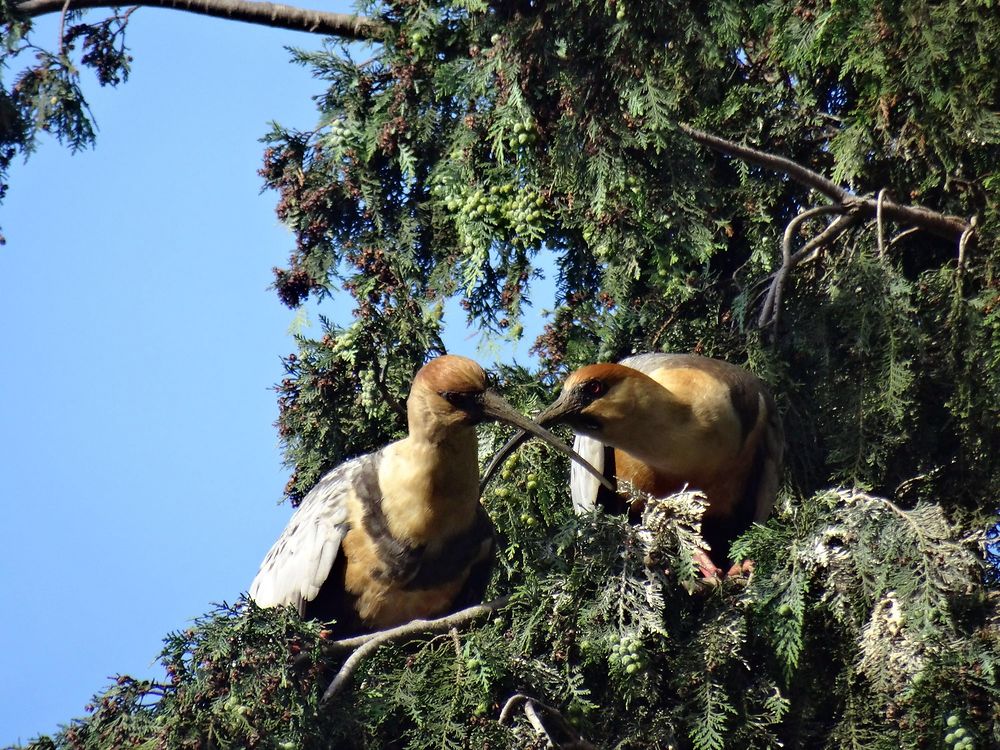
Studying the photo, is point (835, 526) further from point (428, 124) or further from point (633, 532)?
point (428, 124)

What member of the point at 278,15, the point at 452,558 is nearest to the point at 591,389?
the point at 452,558

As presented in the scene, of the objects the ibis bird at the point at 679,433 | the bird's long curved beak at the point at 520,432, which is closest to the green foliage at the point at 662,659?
the bird's long curved beak at the point at 520,432

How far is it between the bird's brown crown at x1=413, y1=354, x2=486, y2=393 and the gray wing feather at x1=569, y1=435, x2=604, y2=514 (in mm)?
664

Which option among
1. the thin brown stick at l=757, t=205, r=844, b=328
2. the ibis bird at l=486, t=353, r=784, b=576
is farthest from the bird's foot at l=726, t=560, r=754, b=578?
the thin brown stick at l=757, t=205, r=844, b=328

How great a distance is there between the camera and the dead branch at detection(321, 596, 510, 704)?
3.71 metres

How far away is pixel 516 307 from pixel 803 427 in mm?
1321

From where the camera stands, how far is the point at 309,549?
188 inches

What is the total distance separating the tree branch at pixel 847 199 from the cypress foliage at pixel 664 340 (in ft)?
0.34

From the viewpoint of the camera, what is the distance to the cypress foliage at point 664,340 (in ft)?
11.4

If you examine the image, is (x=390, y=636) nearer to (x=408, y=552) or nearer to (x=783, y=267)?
(x=408, y=552)

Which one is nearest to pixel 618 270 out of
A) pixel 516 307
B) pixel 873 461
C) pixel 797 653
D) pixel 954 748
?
pixel 516 307

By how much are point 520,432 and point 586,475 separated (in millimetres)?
337

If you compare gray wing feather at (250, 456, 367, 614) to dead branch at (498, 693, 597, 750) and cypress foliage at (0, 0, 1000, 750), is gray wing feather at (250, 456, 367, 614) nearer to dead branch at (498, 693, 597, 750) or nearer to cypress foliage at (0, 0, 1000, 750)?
cypress foliage at (0, 0, 1000, 750)

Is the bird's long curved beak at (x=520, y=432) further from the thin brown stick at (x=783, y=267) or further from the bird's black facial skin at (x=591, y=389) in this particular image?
the thin brown stick at (x=783, y=267)
